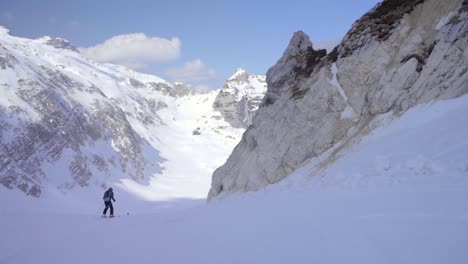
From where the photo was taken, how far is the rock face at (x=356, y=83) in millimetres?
17297

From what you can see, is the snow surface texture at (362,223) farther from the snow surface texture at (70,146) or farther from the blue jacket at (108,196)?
the snow surface texture at (70,146)

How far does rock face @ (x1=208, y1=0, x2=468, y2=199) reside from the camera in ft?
56.7

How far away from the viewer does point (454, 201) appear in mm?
7332

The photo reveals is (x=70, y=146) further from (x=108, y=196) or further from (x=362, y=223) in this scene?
(x=362, y=223)

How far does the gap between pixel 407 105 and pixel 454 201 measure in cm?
1121

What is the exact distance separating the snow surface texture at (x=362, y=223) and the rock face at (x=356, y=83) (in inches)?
95.5

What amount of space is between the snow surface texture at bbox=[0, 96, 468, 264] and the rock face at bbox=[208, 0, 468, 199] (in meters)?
2.43

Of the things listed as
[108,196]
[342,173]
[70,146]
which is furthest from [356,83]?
[70,146]

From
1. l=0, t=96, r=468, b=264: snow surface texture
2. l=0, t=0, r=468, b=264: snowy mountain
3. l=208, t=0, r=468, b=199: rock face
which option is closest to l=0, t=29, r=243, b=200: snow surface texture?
l=0, t=0, r=468, b=264: snowy mountain

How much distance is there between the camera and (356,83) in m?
22.1

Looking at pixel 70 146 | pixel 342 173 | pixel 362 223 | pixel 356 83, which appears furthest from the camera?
pixel 70 146

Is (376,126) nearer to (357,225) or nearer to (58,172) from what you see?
(357,225)

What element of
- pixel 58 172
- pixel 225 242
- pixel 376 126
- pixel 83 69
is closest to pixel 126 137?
pixel 58 172

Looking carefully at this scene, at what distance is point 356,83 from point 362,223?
16.0 meters
